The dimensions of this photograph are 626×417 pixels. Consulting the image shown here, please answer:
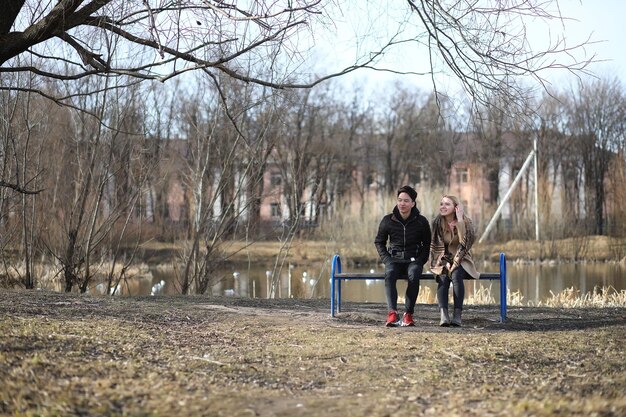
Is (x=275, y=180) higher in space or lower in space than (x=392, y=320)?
higher

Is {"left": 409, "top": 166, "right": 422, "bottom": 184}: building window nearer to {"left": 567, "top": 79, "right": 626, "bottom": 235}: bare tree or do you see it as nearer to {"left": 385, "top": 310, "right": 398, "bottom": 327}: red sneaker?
{"left": 567, "top": 79, "right": 626, "bottom": 235}: bare tree

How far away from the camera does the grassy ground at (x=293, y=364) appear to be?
13.8 ft

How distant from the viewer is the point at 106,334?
251 inches

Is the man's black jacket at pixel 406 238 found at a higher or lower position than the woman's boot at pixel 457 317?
higher

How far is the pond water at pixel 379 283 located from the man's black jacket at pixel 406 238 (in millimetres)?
5782

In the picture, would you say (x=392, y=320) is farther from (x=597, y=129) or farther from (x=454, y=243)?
(x=597, y=129)

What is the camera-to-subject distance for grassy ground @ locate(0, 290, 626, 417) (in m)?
4.20

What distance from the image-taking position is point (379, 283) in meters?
20.4

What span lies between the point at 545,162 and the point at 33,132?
2956 cm

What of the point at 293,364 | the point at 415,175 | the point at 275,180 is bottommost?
the point at 293,364

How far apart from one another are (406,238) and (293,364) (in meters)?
2.77

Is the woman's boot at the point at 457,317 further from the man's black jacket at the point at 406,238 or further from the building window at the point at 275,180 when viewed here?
the building window at the point at 275,180

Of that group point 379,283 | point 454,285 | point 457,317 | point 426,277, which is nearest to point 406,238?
point 426,277

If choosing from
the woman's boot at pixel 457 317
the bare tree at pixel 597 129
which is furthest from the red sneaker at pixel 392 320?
the bare tree at pixel 597 129
